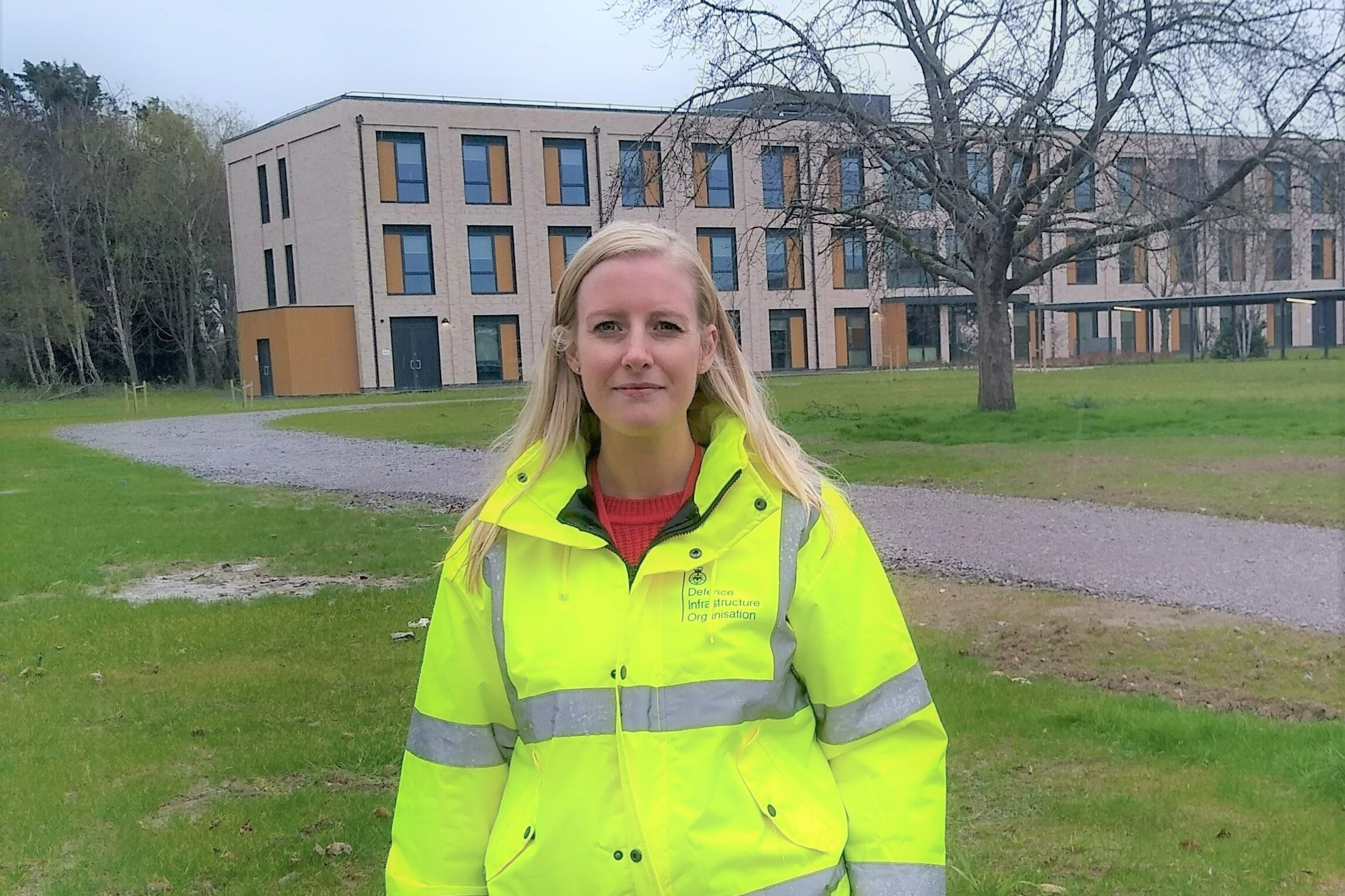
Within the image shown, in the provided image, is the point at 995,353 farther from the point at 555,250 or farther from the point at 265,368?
the point at 265,368

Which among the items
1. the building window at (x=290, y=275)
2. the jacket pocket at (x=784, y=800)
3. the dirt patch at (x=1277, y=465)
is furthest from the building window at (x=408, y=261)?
the jacket pocket at (x=784, y=800)

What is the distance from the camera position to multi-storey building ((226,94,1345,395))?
11430 millimetres

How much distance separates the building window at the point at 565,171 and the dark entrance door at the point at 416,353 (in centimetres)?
1161

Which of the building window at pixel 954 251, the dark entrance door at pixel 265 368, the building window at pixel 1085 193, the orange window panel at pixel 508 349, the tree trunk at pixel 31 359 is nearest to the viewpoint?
the building window at pixel 1085 193

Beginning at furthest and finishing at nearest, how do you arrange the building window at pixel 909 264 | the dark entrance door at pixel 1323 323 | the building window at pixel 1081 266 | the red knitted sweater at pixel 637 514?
the dark entrance door at pixel 1323 323
the building window at pixel 1081 266
the building window at pixel 909 264
the red knitted sweater at pixel 637 514

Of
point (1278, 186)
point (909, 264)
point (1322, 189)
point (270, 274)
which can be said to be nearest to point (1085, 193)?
point (1278, 186)

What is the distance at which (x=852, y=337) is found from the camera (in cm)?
2030

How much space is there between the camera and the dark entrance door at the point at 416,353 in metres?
25.1

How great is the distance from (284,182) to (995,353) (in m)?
12.0

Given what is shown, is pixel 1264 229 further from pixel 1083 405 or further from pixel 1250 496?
pixel 1250 496

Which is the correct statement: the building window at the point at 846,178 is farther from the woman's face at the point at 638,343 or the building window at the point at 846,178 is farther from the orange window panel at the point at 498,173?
the woman's face at the point at 638,343

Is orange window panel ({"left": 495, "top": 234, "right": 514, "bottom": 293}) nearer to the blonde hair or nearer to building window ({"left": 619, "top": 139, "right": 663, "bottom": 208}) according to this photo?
building window ({"left": 619, "top": 139, "right": 663, "bottom": 208})

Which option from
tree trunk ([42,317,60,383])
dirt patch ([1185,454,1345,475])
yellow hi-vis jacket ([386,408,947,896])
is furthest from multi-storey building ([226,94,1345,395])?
tree trunk ([42,317,60,383])

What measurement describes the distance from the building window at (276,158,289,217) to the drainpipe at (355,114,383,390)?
1.59 meters
